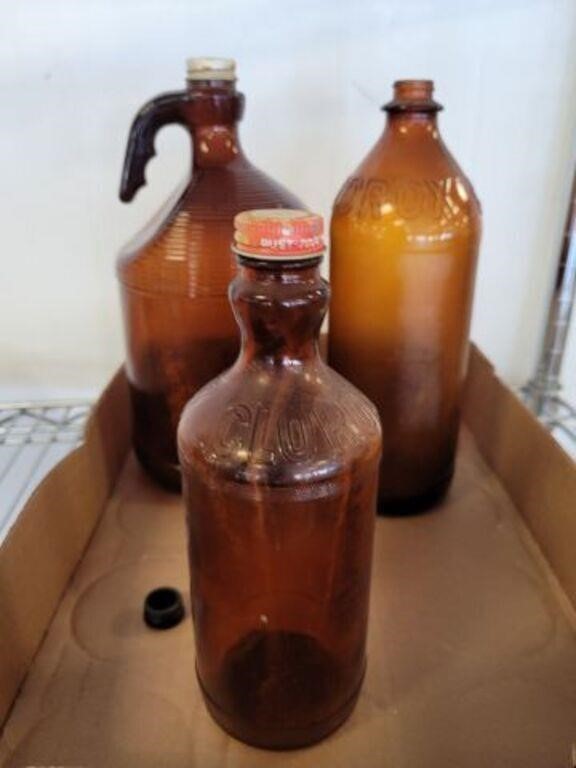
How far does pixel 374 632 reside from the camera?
1.51 feet

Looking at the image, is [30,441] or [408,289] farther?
[30,441]

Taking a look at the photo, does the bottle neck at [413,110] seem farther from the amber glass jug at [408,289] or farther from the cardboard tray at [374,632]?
the cardboard tray at [374,632]

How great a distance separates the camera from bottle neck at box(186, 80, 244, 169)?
1.69 ft

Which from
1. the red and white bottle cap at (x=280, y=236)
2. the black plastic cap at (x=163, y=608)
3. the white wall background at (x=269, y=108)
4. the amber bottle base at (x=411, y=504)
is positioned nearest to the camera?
the red and white bottle cap at (x=280, y=236)

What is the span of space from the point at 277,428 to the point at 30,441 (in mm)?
434

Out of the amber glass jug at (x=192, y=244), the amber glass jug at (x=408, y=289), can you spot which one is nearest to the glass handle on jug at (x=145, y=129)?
the amber glass jug at (x=192, y=244)

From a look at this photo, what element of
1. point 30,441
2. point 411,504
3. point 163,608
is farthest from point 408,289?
point 30,441

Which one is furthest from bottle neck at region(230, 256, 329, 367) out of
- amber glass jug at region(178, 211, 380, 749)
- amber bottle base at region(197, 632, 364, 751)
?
amber bottle base at region(197, 632, 364, 751)

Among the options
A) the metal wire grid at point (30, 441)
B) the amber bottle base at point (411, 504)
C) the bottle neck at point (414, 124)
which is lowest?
the metal wire grid at point (30, 441)

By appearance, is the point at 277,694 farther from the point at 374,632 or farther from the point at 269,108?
the point at 269,108

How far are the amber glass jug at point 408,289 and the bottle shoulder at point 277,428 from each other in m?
0.18

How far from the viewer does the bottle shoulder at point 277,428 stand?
0.34m

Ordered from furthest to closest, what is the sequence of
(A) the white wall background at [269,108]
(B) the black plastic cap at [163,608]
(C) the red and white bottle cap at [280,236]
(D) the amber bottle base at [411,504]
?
(A) the white wall background at [269,108], (D) the amber bottle base at [411,504], (B) the black plastic cap at [163,608], (C) the red and white bottle cap at [280,236]

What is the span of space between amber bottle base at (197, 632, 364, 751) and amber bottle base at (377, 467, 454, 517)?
194 millimetres
